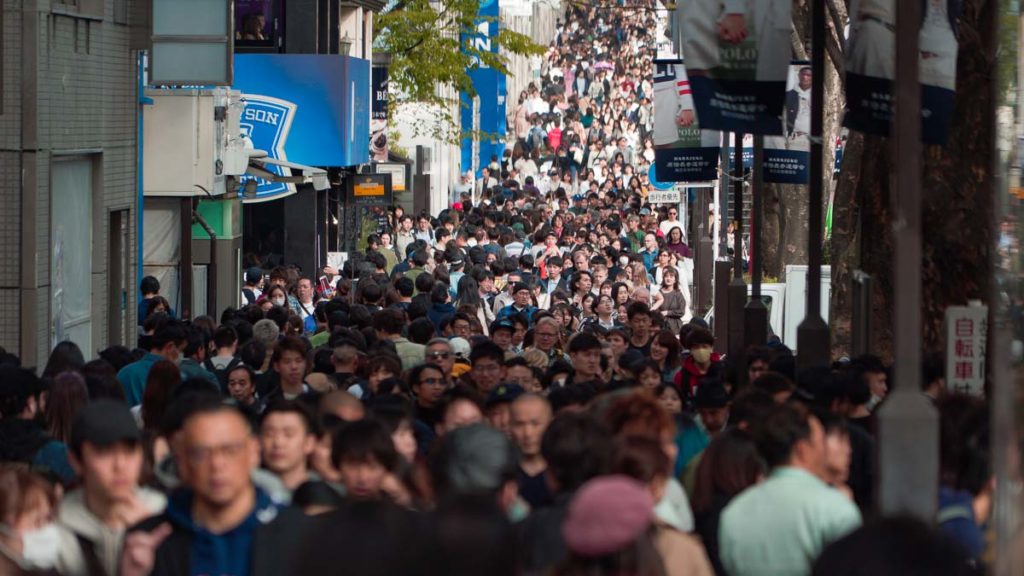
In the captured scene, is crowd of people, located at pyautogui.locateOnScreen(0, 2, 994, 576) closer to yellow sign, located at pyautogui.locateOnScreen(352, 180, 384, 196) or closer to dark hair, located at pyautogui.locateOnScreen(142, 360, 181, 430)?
dark hair, located at pyautogui.locateOnScreen(142, 360, 181, 430)

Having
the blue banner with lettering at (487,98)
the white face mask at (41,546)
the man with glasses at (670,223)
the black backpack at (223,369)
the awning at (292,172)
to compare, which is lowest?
the white face mask at (41,546)

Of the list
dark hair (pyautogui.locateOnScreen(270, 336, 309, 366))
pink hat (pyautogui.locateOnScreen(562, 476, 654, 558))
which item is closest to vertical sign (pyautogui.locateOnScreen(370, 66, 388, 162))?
dark hair (pyautogui.locateOnScreen(270, 336, 309, 366))

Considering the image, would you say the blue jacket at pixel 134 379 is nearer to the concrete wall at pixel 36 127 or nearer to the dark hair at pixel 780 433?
the concrete wall at pixel 36 127

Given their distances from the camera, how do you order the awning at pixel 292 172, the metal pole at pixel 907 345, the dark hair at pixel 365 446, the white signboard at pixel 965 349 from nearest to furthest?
1. the dark hair at pixel 365 446
2. the metal pole at pixel 907 345
3. the white signboard at pixel 965 349
4. the awning at pixel 292 172

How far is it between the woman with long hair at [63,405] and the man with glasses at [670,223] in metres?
26.2

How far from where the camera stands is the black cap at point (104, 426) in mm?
7652

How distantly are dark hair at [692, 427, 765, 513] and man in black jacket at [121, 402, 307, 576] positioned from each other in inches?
72.0

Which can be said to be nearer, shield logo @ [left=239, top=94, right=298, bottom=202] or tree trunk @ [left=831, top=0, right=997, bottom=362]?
tree trunk @ [left=831, top=0, right=997, bottom=362]

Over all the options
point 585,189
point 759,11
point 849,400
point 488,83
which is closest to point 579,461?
point 849,400

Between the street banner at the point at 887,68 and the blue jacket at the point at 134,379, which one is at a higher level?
the street banner at the point at 887,68

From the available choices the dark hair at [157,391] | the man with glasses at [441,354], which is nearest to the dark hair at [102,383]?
the dark hair at [157,391]

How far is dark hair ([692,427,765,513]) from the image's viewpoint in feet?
26.8

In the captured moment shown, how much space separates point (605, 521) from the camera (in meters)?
5.90

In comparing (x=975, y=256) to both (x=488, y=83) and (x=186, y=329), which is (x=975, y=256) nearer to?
(x=186, y=329)
